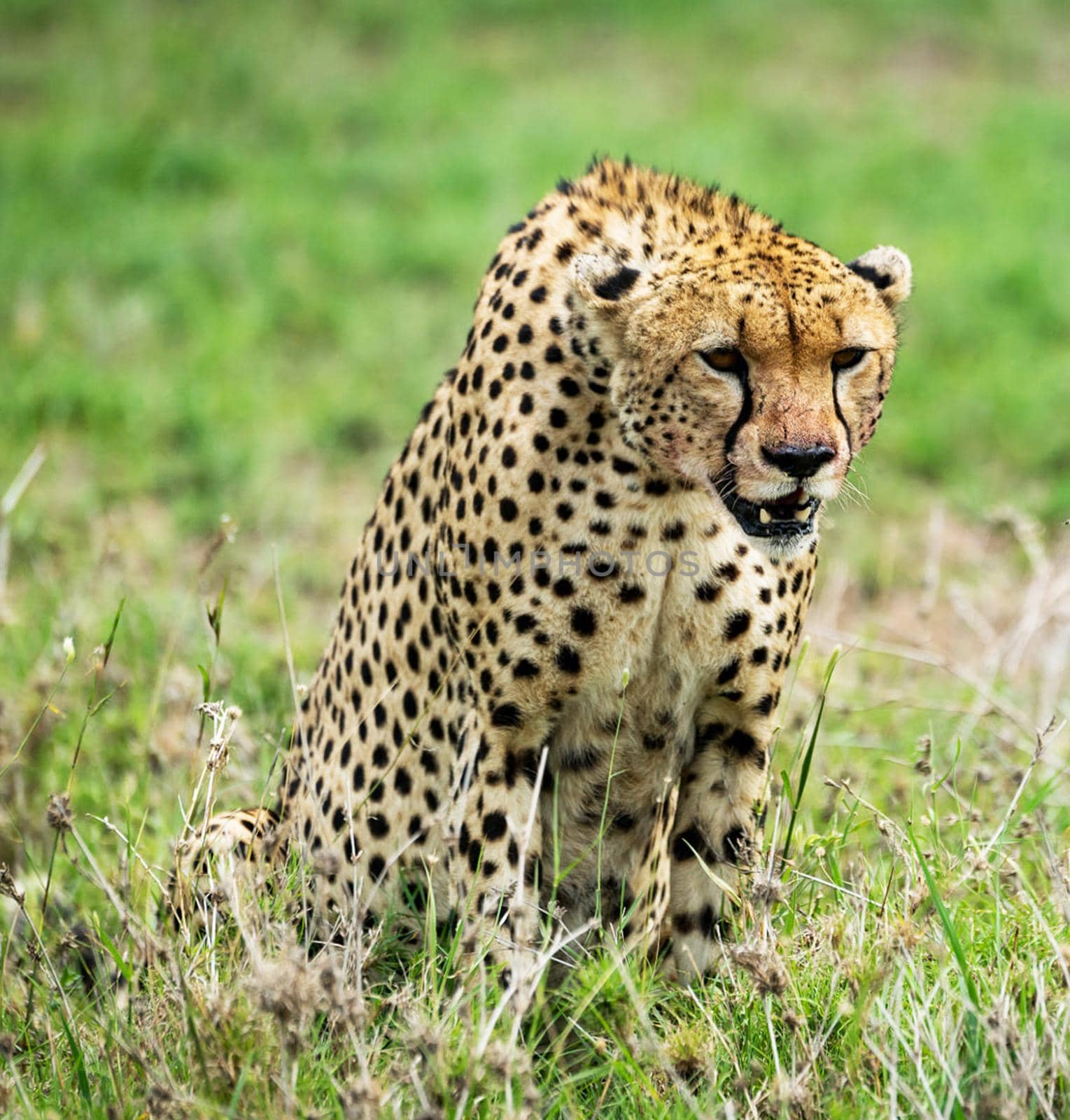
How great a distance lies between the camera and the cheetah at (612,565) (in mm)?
2062

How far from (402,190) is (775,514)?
18.7ft

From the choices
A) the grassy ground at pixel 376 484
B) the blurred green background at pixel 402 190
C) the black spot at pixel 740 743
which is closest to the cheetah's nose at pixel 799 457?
the grassy ground at pixel 376 484

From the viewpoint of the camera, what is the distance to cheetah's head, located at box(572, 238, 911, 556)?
201 cm

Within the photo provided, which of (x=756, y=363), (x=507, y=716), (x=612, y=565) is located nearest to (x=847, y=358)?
(x=756, y=363)

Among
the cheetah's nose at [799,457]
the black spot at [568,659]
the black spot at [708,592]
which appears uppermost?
the cheetah's nose at [799,457]

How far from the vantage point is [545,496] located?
7.48 ft

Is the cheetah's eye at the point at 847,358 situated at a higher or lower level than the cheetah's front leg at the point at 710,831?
higher

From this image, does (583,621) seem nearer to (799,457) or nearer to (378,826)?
(799,457)

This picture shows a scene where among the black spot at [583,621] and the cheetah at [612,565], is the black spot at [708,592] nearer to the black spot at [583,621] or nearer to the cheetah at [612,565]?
the cheetah at [612,565]

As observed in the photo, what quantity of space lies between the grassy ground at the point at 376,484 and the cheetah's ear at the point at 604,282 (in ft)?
1.66

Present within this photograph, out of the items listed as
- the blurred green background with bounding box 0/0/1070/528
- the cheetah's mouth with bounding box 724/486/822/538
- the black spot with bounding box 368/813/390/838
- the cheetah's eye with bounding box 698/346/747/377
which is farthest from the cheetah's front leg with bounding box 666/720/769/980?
the blurred green background with bounding box 0/0/1070/528

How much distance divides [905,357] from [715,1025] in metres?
4.24

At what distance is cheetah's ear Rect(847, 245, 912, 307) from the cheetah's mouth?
32 centimetres

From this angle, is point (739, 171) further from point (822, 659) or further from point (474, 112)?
point (822, 659)
